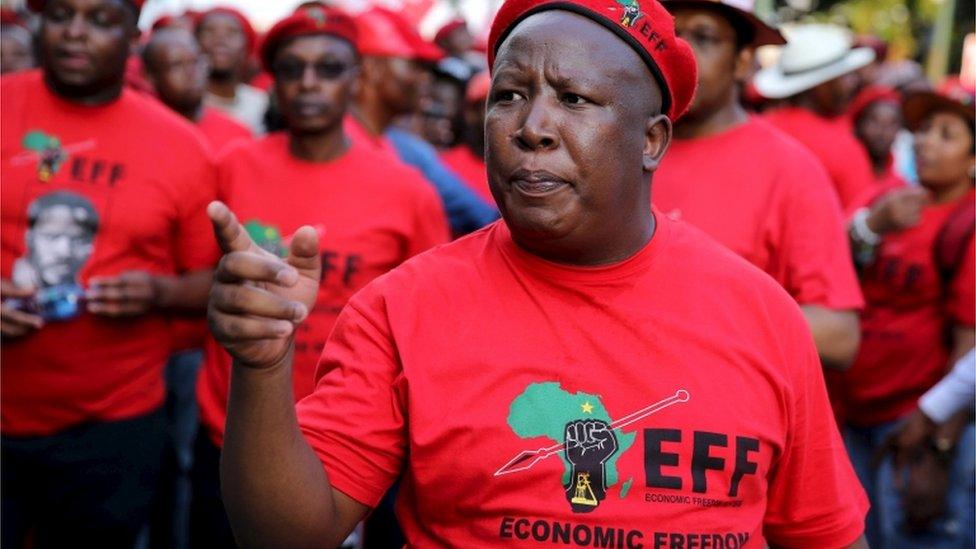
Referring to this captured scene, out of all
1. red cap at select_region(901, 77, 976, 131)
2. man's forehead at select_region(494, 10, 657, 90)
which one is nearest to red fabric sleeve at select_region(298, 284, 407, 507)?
man's forehead at select_region(494, 10, 657, 90)

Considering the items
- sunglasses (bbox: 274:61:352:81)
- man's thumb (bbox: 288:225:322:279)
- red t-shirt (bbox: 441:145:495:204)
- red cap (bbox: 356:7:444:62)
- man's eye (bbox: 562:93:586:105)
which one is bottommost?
red t-shirt (bbox: 441:145:495:204)

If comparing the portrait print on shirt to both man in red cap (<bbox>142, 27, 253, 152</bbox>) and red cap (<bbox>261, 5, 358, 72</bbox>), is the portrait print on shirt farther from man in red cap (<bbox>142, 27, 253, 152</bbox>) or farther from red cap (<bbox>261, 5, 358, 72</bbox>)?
man in red cap (<bbox>142, 27, 253, 152</bbox>)

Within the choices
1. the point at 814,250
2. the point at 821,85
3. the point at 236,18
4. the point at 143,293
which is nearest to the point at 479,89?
the point at 236,18

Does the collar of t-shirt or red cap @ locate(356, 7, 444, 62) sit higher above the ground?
the collar of t-shirt

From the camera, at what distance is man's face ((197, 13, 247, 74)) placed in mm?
8859

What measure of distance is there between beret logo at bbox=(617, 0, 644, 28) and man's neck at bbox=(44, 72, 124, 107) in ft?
9.65

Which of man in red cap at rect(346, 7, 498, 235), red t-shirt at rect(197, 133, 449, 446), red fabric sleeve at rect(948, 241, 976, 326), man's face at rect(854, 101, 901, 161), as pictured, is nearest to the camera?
red t-shirt at rect(197, 133, 449, 446)

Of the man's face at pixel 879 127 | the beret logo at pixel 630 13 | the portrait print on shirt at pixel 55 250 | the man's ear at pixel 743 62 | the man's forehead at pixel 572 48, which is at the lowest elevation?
the man's face at pixel 879 127

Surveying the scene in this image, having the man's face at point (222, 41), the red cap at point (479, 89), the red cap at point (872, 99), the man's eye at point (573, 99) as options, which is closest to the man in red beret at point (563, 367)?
the man's eye at point (573, 99)

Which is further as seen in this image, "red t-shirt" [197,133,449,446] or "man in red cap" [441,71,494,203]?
"man in red cap" [441,71,494,203]

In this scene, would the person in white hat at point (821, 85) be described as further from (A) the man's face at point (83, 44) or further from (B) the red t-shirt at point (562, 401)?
(B) the red t-shirt at point (562, 401)

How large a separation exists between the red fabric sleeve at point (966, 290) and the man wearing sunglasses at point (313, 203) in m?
2.30

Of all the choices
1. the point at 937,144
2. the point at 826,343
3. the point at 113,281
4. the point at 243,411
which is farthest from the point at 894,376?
the point at 243,411

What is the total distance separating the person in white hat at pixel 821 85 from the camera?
8164mm
